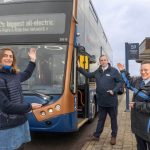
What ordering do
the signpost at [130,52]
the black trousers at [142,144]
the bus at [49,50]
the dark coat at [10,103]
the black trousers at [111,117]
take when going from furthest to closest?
the signpost at [130,52] < the black trousers at [111,117] < the bus at [49,50] < the black trousers at [142,144] < the dark coat at [10,103]

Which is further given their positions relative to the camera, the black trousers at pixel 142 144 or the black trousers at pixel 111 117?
the black trousers at pixel 111 117

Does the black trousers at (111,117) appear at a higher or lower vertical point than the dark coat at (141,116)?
lower

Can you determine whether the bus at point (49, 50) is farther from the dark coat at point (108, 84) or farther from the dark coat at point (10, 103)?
the dark coat at point (10, 103)

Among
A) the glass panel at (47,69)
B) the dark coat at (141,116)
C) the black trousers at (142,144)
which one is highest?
the glass panel at (47,69)

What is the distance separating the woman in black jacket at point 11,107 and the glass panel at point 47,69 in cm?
361

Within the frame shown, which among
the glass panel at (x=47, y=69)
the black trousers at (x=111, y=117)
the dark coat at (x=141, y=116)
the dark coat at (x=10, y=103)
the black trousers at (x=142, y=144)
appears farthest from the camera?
the black trousers at (x=111, y=117)

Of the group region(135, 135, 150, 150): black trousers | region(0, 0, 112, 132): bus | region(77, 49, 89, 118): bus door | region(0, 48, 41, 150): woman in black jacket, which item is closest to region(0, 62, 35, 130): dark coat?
region(0, 48, 41, 150): woman in black jacket

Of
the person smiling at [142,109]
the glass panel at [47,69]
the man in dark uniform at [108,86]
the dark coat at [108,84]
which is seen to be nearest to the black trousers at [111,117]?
the man in dark uniform at [108,86]

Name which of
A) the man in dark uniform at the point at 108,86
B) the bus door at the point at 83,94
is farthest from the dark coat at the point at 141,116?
the bus door at the point at 83,94

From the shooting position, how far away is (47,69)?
316 inches

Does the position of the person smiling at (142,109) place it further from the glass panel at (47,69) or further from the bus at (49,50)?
the glass panel at (47,69)

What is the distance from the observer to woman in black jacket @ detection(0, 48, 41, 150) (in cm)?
399

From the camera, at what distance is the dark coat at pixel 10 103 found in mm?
3958

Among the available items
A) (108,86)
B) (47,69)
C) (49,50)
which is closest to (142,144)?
(108,86)
